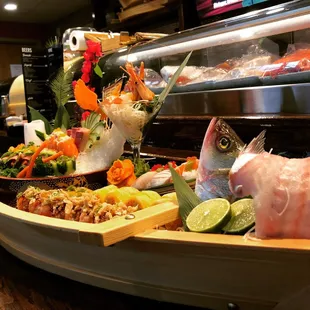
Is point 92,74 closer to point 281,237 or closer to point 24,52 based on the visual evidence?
point 24,52

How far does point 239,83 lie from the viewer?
74.4 inches

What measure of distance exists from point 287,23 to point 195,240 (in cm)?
116

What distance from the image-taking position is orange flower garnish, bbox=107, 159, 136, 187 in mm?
1661

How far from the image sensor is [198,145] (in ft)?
7.06

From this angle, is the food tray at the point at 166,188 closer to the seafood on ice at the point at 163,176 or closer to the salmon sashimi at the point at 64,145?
the seafood on ice at the point at 163,176

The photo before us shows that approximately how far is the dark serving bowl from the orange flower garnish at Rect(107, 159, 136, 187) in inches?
4.6

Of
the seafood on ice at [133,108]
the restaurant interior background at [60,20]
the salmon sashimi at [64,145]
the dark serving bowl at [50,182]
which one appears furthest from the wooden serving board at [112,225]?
the restaurant interior background at [60,20]

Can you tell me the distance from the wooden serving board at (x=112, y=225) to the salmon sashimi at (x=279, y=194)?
0.25m

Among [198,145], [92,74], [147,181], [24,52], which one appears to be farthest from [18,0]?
[147,181]

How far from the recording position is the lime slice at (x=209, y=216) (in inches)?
39.1

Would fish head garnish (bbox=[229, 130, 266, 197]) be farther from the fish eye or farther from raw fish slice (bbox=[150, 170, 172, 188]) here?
raw fish slice (bbox=[150, 170, 172, 188])

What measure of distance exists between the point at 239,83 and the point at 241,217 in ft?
3.24

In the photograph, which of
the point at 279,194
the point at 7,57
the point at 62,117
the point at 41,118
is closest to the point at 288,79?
the point at 279,194

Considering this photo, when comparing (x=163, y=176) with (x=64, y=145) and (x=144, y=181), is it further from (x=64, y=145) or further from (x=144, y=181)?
(x=64, y=145)
